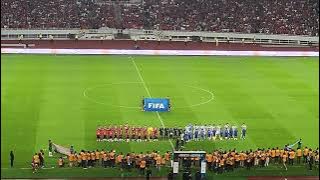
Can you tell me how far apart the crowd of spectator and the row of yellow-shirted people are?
3238 centimetres

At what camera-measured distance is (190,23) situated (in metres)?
55.2

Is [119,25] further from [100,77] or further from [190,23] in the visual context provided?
[100,77]

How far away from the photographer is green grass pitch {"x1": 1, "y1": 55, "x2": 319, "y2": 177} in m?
24.8

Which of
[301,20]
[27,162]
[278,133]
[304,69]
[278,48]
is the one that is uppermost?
[301,20]

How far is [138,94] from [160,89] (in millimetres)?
1707

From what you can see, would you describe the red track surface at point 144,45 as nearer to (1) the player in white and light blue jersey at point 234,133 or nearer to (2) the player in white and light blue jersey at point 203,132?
(1) the player in white and light blue jersey at point 234,133

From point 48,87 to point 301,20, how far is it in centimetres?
3025

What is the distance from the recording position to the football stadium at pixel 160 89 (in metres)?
21.8

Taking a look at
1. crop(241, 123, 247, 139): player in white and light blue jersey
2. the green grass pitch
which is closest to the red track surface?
the green grass pitch

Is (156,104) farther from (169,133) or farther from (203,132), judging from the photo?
(203,132)

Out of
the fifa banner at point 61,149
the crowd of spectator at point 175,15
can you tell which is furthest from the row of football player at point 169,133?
the crowd of spectator at point 175,15

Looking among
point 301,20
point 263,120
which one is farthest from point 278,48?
point 263,120

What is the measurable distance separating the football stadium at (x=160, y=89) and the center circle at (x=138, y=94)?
0.06 metres

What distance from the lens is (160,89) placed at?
33375mm
